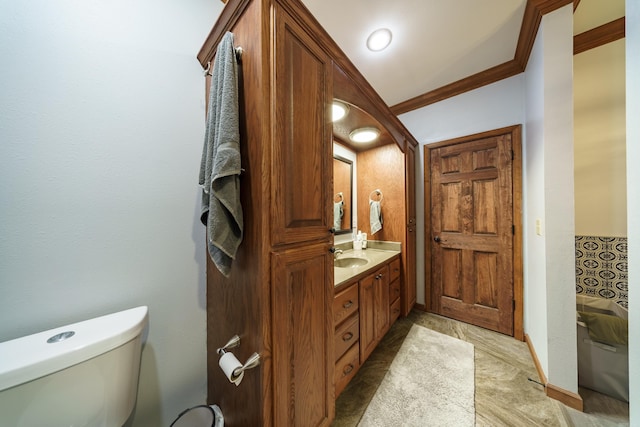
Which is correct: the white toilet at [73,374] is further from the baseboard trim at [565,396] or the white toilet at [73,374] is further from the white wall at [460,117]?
the white wall at [460,117]

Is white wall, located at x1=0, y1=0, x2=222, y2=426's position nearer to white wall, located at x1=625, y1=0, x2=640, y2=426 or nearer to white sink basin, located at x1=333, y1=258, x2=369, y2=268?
white sink basin, located at x1=333, y1=258, x2=369, y2=268

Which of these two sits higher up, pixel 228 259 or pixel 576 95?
pixel 576 95

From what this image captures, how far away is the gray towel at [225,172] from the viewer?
71cm

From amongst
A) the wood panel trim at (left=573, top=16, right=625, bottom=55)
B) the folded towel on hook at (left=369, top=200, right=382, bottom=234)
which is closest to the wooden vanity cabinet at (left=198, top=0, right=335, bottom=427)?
the folded towel on hook at (left=369, top=200, right=382, bottom=234)

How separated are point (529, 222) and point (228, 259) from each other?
92.2 inches

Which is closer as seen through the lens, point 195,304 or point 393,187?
point 195,304

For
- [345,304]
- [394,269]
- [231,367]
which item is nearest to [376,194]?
[394,269]

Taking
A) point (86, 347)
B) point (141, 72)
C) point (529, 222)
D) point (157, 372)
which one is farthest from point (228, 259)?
point (529, 222)

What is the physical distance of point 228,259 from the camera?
77cm

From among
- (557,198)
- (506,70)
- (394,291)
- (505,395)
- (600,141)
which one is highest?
(506,70)

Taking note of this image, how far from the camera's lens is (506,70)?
73.0 inches

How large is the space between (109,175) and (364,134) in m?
1.91

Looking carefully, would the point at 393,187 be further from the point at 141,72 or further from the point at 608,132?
the point at 141,72

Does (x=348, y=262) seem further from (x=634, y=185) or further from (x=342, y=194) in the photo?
(x=634, y=185)
